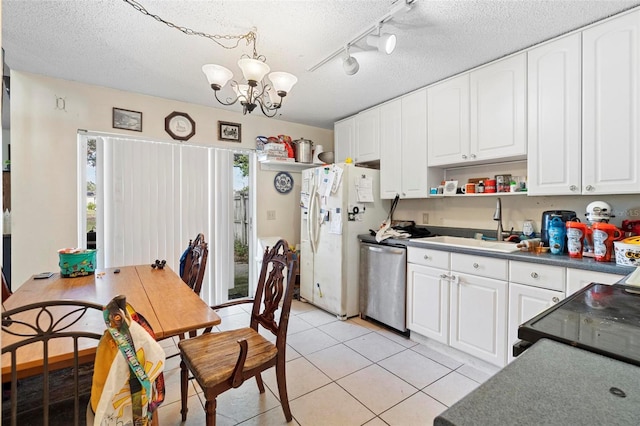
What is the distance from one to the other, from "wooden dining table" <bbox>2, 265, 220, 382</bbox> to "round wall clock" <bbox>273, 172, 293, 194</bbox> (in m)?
1.92

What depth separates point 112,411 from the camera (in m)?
0.89

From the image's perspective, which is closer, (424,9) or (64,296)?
(64,296)

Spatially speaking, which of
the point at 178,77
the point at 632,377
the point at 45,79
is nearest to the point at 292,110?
the point at 178,77

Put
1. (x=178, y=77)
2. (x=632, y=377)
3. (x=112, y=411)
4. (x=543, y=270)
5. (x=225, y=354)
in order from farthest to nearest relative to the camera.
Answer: (x=178, y=77), (x=543, y=270), (x=225, y=354), (x=112, y=411), (x=632, y=377)

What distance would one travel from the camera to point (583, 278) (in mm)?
1824

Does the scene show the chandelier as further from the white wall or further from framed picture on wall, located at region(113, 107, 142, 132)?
framed picture on wall, located at region(113, 107, 142, 132)

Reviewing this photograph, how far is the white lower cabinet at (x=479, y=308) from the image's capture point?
2.18m

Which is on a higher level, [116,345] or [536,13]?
[536,13]

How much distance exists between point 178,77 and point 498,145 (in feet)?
8.84

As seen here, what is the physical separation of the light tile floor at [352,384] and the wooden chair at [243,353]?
0.49 ft

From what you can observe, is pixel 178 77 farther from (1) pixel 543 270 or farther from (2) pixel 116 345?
(1) pixel 543 270

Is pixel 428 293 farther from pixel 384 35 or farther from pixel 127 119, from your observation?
pixel 127 119

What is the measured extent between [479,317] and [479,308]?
6 centimetres

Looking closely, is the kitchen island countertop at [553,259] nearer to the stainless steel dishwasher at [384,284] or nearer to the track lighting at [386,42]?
the stainless steel dishwasher at [384,284]
